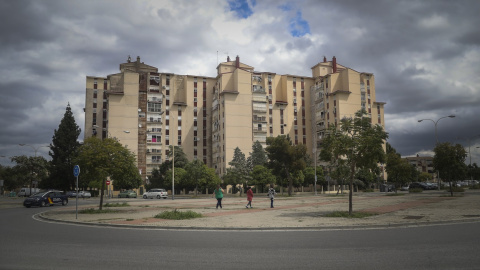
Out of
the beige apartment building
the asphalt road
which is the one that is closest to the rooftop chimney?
the beige apartment building

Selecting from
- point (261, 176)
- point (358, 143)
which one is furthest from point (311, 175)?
point (358, 143)

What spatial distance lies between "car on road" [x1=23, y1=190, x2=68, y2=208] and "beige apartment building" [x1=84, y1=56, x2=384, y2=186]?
46.7 meters

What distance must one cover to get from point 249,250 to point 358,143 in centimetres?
1090

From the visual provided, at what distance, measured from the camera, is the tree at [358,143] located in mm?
17859

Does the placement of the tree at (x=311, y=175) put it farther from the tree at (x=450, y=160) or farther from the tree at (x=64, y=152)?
the tree at (x=64, y=152)

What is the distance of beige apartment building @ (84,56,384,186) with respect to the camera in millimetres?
86750

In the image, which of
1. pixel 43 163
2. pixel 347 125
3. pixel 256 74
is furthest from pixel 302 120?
pixel 347 125

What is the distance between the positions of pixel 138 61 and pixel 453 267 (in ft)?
324

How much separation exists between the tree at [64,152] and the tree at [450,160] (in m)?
59.2

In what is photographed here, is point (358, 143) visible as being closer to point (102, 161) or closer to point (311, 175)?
point (102, 161)

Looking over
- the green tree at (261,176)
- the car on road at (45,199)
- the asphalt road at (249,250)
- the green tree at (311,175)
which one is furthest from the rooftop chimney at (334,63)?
the asphalt road at (249,250)

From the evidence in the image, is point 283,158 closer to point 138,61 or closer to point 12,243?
point 12,243

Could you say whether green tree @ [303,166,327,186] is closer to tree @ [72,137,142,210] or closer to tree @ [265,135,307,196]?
tree @ [265,135,307,196]

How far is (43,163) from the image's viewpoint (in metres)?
67.5
